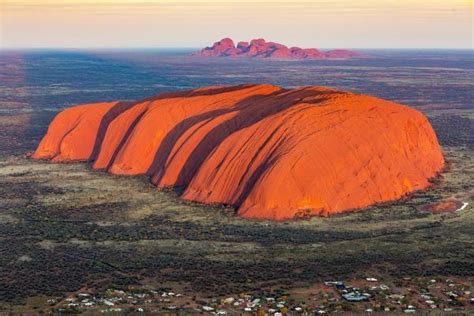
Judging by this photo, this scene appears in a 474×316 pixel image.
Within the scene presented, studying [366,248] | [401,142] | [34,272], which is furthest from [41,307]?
[401,142]

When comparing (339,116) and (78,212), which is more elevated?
(339,116)

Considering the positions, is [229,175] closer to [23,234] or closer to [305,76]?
[23,234]

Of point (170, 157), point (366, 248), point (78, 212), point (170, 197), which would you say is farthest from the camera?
point (170, 157)

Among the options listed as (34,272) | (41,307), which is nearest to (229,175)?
(34,272)

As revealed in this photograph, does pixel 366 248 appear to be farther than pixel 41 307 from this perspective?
Yes

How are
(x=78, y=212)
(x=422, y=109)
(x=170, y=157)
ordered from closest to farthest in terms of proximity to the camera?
(x=78, y=212), (x=170, y=157), (x=422, y=109)

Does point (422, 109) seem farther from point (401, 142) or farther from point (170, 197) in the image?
point (170, 197)
